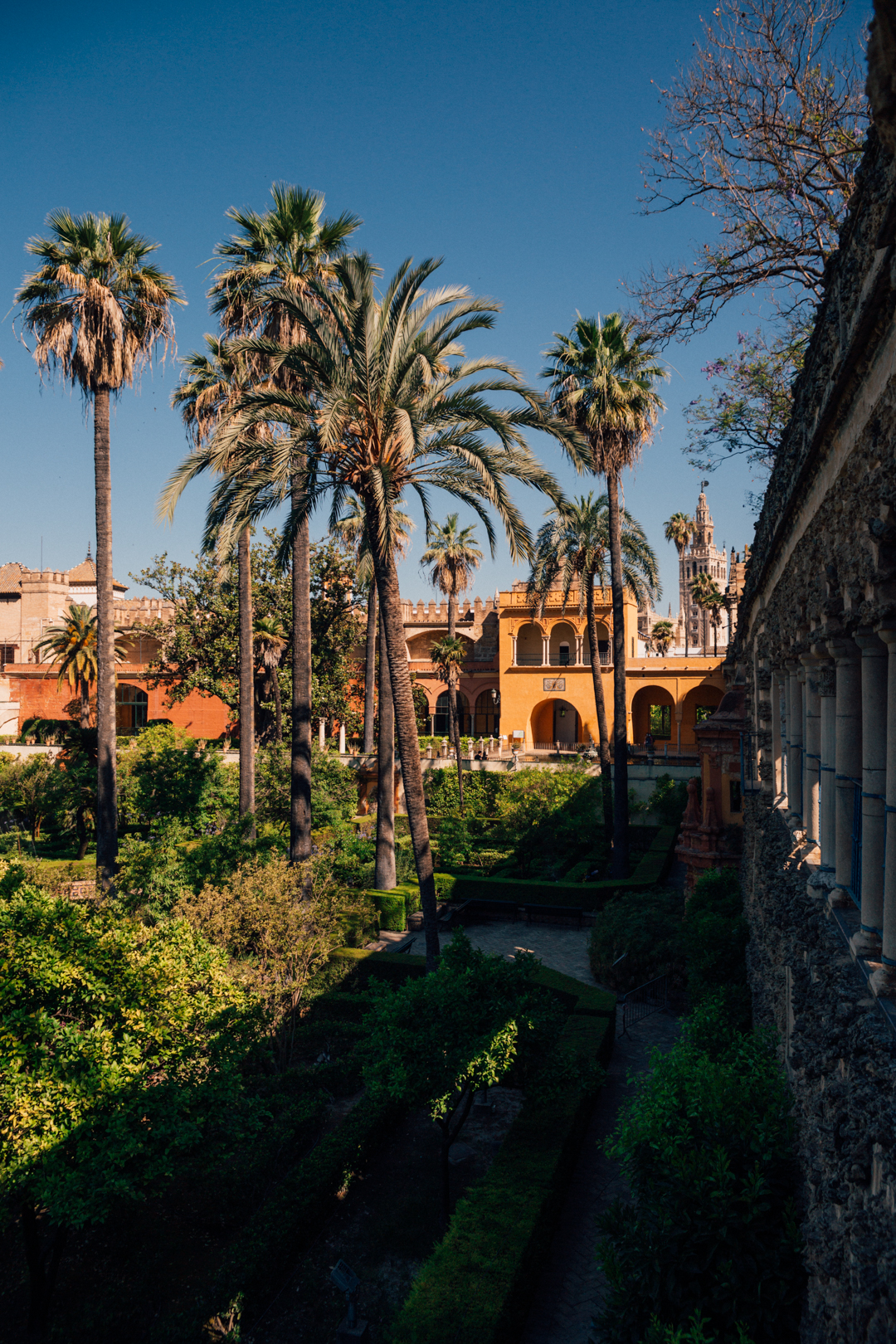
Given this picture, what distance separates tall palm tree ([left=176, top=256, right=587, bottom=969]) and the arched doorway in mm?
33542

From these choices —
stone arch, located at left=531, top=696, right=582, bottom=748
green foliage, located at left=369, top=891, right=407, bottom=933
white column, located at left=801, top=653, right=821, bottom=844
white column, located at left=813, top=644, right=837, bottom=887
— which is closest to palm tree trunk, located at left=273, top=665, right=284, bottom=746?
green foliage, located at left=369, top=891, right=407, bottom=933

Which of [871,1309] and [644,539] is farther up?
[644,539]

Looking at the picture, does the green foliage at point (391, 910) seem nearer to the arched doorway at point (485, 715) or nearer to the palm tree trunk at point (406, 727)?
the palm tree trunk at point (406, 727)

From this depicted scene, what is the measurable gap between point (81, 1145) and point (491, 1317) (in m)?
Result: 3.67

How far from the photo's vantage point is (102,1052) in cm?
708

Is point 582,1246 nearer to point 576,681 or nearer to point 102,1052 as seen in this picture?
point 102,1052

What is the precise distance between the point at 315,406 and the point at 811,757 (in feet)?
34.3

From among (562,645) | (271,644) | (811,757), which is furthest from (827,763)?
(562,645)

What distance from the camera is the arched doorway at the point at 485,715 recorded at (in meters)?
46.4

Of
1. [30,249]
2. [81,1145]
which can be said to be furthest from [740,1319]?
[30,249]

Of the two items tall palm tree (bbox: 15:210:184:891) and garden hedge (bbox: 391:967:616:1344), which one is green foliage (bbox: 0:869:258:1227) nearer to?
garden hedge (bbox: 391:967:616:1344)

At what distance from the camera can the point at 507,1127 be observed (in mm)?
11266

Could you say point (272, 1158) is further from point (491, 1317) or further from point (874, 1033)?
point (874, 1033)

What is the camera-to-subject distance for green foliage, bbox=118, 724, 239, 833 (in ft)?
87.6
